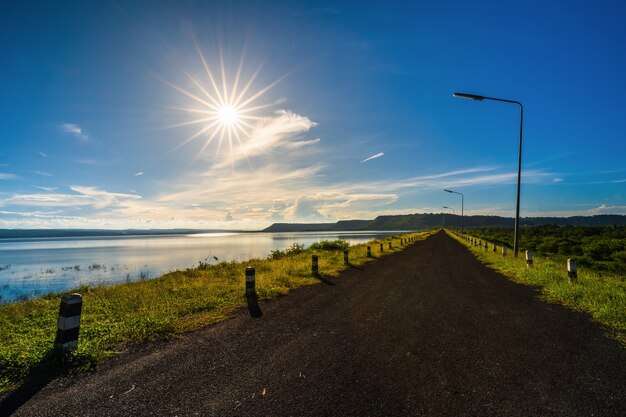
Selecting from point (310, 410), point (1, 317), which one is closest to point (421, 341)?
point (310, 410)

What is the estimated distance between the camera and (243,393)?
13.3 ft

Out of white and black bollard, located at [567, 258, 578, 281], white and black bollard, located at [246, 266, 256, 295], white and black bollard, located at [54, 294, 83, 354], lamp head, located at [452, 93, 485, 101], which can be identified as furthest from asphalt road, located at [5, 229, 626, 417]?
lamp head, located at [452, 93, 485, 101]

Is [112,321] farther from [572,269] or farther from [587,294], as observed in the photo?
[572,269]

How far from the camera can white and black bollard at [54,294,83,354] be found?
525 cm

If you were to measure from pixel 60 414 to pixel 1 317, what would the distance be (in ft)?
23.2

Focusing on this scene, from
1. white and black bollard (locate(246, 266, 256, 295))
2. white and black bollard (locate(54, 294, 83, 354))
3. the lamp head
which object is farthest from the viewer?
the lamp head

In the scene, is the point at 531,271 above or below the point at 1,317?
above

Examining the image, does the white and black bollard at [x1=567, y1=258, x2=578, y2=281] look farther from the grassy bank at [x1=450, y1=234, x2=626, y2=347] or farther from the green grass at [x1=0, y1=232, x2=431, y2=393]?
the green grass at [x1=0, y1=232, x2=431, y2=393]

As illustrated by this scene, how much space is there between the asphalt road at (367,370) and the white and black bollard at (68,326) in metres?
0.80

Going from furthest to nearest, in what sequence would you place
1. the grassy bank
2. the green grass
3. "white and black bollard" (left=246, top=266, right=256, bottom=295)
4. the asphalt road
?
1. "white and black bollard" (left=246, top=266, right=256, bottom=295)
2. the grassy bank
3. the green grass
4. the asphalt road

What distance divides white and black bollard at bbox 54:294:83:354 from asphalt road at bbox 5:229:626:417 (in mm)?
801

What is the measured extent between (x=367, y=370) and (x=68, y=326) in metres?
4.95

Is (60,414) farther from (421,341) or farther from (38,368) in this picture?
(421,341)

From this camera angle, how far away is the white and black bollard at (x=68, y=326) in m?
5.25
